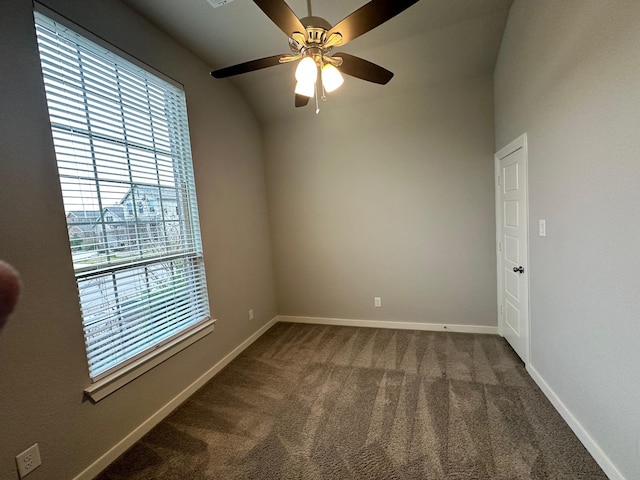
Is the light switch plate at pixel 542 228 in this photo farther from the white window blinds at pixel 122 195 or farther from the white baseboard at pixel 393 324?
the white window blinds at pixel 122 195

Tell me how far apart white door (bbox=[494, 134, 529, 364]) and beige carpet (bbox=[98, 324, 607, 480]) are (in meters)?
0.28

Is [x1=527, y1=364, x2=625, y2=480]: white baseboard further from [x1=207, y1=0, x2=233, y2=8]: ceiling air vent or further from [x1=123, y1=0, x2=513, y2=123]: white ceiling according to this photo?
[x1=207, y1=0, x2=233, y2=8]: ceiling air vent

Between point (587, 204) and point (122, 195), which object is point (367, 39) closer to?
point (587, 204)

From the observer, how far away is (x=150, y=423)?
2.03 meters

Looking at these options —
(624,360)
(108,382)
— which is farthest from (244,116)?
(624,360)

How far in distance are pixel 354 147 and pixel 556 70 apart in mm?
1924

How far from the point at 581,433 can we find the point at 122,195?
314cm

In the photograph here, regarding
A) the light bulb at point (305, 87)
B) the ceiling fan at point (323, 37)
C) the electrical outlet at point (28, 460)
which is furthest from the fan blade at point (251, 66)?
the electrical outlet at point (28, 460)

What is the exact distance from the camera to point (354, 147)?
3404 mm

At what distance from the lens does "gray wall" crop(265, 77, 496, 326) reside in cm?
308

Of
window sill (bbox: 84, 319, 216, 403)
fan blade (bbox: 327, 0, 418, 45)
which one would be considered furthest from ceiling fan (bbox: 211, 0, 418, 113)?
window sill (bbox: 84, 319, 216, 403)

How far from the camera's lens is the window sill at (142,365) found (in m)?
1.72

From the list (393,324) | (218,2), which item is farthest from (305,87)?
(393,324)

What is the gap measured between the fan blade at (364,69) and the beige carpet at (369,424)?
222cm
